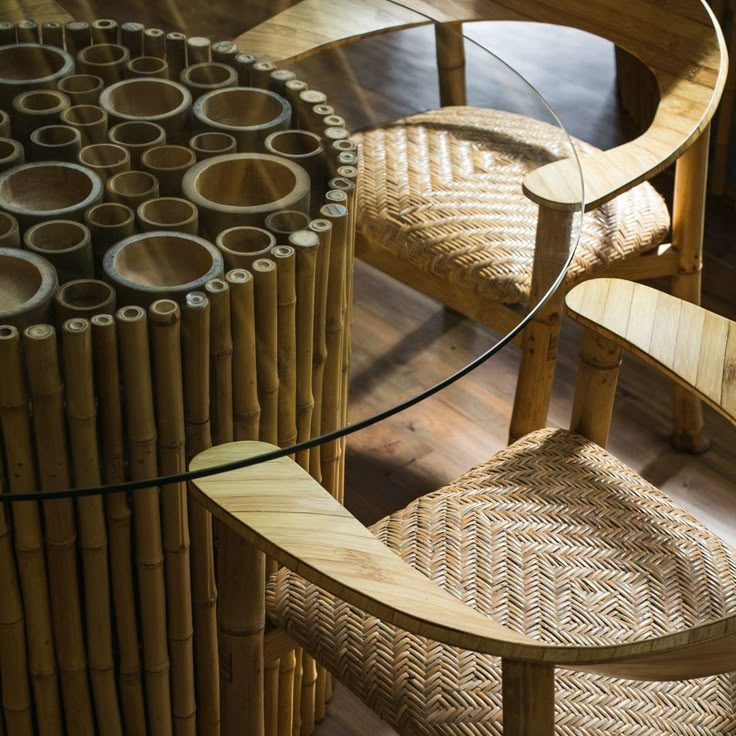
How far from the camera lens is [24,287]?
3.29 feet

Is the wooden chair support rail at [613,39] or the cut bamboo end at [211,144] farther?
the wooden chair support rail at [613,39]

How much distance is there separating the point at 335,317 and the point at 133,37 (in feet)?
1.57

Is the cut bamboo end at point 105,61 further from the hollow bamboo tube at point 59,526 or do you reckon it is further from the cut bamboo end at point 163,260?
the hollow bamboo tube at point 59,526

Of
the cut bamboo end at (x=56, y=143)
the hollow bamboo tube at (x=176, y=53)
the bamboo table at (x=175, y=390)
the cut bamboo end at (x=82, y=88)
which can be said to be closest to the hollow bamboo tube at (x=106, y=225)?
the bamboo table at (x=175, y=390)

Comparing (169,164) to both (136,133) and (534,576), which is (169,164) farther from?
(534,576)

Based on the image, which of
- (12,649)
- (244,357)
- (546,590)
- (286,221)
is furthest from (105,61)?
(546,590)

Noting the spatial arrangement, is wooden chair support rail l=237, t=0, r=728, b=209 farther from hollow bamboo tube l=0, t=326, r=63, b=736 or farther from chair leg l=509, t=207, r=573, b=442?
hollow bamboo tube l=0, t=326, r=63, b=736

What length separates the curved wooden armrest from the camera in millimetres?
840

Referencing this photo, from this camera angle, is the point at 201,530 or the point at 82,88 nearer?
the point at 201,530

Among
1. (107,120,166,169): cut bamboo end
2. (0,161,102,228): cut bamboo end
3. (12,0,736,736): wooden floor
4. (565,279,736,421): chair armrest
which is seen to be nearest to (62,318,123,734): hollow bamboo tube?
(0,161,102,228): cut bamboo end

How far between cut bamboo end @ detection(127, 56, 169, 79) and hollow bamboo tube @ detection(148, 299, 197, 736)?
44 cm

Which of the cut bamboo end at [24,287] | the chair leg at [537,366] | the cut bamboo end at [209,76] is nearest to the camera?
the cut bamboo end at [24,287]

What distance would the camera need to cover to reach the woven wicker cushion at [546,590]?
1.06 metres

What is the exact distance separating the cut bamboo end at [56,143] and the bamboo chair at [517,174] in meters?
A: 0.49
